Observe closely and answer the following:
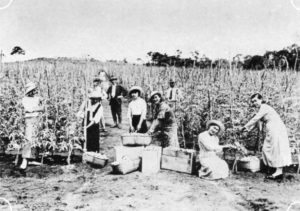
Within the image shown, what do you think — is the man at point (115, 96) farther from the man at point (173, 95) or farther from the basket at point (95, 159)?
the basket at point (95, 159)

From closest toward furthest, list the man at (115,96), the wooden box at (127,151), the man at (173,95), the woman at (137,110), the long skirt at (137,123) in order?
the wooden box at (127,151), the woman at (137,110), the long skirt at (137,123), the man at (173,95), the man at (115,96)

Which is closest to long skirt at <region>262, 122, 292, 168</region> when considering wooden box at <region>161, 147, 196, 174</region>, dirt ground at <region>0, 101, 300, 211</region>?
dirt ground at <region>0, 101, 300, 211</region>

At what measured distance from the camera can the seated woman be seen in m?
5.10

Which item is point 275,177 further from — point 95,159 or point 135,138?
point 95,159

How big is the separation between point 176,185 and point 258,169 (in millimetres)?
1544

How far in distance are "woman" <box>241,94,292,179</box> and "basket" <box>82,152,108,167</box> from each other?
2.33 m

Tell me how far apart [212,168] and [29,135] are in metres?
2.94

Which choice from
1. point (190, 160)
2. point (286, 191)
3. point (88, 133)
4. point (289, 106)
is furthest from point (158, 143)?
point (286, 191)

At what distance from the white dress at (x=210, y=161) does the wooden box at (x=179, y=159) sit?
0.54 feet

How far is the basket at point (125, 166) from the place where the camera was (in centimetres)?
515

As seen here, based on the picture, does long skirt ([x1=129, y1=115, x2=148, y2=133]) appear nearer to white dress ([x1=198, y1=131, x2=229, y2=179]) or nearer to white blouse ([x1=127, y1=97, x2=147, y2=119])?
white blouse ([x1=127, y1=97, x2=147, y2=119])

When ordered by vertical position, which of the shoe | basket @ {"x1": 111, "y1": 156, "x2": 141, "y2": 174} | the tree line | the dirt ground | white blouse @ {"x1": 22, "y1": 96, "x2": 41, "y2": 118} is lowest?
the dirt ground

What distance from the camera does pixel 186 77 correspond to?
27.3 ft

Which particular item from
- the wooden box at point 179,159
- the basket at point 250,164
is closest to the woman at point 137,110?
the wooden box at point 179,159
